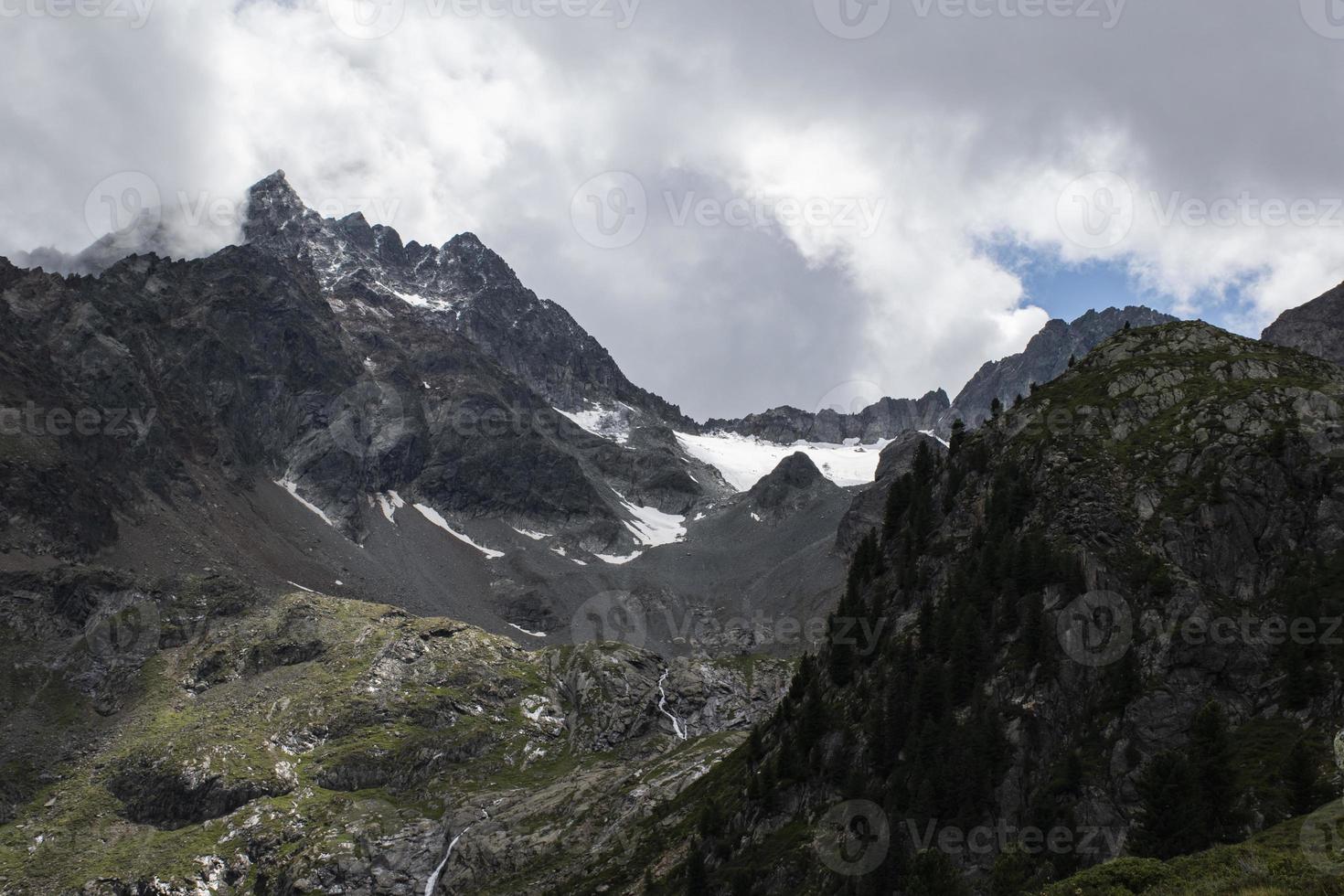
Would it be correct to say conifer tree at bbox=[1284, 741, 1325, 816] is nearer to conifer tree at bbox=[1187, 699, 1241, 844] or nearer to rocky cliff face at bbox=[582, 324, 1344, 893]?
rocky cliff face at bbox=[582, 324, 1344, 893]

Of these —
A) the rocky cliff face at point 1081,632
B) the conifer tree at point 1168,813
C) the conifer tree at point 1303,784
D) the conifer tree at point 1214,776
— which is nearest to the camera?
the conifer tree at point 1303,784

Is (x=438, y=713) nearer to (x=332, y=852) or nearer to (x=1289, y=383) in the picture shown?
(x=332, y=852)

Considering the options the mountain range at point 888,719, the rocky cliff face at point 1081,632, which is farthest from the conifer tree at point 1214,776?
the rocky cliff face at point 1081,632

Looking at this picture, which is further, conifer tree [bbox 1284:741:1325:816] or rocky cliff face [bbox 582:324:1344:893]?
rocky cliff face [bbox 582:324:1344:893]

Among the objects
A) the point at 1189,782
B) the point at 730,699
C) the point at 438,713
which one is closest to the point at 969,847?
the point at 1189,782

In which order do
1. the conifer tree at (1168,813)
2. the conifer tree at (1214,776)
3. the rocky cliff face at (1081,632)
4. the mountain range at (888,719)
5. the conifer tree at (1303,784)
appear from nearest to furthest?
the conifer tree at (1303,784), the conifer tree at (1214,776), the conifer tree at (1168,813), the rocky cliff face at (1081,632), the mountain range at (888,719)

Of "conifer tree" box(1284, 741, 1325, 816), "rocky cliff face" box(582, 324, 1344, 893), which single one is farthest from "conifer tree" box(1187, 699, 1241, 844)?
"conifer tree" box(1284, 741, 1325, 816)

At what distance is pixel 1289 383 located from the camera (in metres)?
89.9

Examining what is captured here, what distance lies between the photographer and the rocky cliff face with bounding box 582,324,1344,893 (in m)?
67.4

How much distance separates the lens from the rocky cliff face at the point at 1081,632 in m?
67.4

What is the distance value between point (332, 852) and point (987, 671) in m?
103

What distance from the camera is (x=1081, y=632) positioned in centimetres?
7638

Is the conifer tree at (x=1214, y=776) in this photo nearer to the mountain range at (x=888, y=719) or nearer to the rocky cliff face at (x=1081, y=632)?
the mountain range at (x=888, y=719)

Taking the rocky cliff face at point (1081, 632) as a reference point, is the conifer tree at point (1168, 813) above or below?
below
